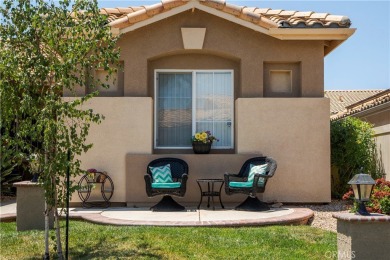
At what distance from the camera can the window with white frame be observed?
40.0 feet

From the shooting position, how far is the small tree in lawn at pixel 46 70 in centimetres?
600

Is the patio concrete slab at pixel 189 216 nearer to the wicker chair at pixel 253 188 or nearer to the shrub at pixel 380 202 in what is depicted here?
the wicker chair at pixel 253 188

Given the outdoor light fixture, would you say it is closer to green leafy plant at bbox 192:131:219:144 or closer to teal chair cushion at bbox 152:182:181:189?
teal chair cushion at bbox 152:182:181:189

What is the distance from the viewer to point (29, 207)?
27.7 ft

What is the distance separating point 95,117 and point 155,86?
604 cm

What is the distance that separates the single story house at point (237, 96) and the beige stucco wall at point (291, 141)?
2 cm

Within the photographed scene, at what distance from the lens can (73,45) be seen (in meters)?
6.24

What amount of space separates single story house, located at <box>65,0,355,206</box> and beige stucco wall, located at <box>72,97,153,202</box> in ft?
0.08

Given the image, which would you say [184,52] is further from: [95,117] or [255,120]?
[95,117]

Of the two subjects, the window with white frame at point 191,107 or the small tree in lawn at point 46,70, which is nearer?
the small tree in lawn at point 46,70

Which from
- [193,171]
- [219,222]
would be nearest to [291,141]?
[193,171]

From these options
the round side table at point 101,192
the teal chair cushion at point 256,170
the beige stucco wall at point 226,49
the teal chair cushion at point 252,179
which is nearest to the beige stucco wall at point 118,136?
the round side table at point 101,192

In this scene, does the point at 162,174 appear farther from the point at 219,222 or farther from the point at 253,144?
the point at 219,222

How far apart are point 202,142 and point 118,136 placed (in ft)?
6.46
